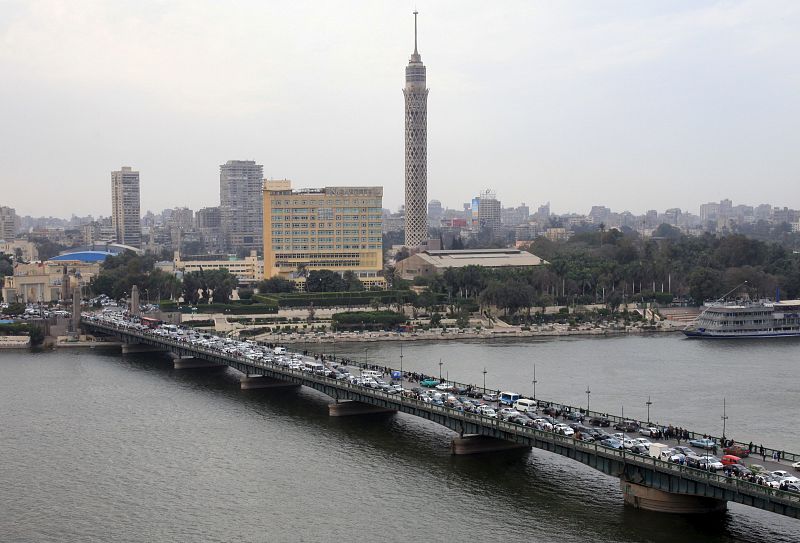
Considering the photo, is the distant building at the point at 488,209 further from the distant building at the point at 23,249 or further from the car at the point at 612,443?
the car at the point at 612,443

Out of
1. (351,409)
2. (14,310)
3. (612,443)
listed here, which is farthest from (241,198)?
(612,443)

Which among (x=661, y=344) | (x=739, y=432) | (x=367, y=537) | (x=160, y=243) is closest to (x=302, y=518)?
(x=367, y=537)

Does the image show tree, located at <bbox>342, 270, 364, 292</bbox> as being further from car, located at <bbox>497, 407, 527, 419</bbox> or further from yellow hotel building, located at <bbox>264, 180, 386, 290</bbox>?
car, located at <bbox>497, 407, 527, 419</bbox>

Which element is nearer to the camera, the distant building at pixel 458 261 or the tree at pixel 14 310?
the tree at pixel 14 310

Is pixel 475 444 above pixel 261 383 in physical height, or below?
below

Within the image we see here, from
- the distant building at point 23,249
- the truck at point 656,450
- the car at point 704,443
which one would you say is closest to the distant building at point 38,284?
the distant building at point 23,249

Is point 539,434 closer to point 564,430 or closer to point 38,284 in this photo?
point 564,430
